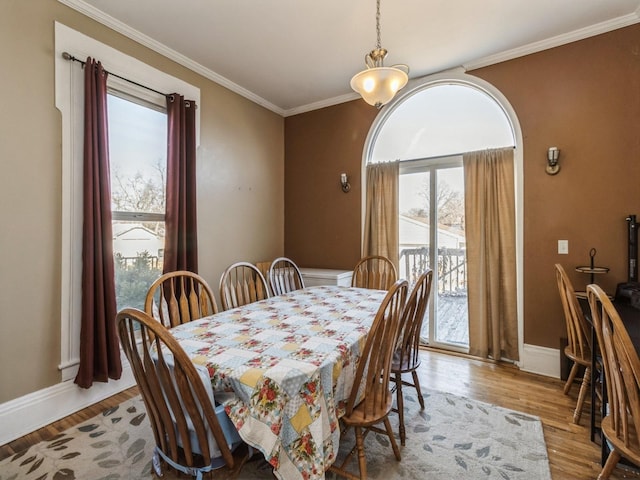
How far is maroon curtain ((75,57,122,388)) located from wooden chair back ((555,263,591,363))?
10.2ft

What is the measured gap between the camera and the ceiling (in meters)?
2.29

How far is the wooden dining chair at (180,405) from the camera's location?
1016mm

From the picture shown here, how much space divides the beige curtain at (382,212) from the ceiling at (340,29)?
40.6 inches

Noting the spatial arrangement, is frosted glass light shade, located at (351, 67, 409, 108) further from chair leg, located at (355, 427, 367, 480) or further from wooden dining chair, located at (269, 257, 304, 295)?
chair leg, located at (355, 427, 367, 480)

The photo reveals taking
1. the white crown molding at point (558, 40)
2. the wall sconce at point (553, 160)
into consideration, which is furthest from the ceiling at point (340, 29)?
the wall sconce at point (553, 160)

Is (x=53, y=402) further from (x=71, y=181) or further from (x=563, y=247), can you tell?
(x=563, y=247)

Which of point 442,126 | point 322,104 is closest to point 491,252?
point 442,126

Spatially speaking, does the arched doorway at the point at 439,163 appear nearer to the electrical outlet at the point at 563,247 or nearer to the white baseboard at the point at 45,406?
the electrical outlet at the point at 563,247

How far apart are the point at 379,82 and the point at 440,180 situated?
1793 mm

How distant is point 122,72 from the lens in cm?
252

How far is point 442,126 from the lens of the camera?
3.35 metres

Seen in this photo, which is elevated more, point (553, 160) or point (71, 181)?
point (553, 160)

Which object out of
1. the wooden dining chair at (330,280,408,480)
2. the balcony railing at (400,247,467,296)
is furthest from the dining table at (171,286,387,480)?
the balcony railing at (400,247,467,296)

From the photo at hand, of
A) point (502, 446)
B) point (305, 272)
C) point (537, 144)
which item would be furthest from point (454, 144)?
point (502, 446)
